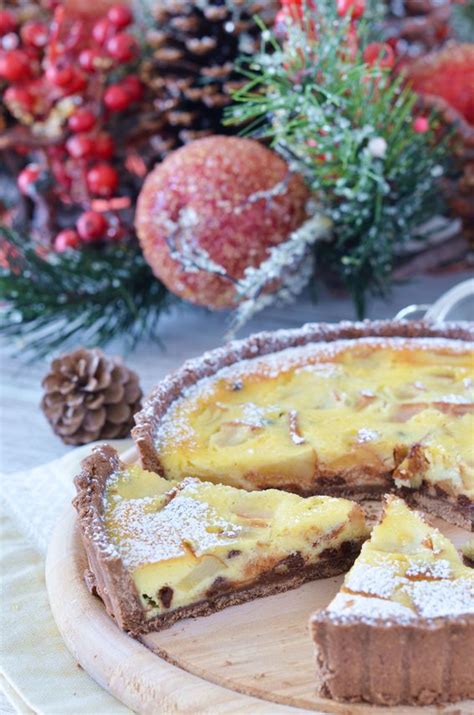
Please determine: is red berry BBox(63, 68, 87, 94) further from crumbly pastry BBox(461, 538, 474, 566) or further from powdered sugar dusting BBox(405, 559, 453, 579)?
powdered sugar dusting BBox(405, 559, 453, 579)

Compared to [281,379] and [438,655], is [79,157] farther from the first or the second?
[438,655]

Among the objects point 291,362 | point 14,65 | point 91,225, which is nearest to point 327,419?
point 291,362

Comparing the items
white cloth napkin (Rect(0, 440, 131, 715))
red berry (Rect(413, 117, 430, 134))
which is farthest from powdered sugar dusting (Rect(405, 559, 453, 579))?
red berry (Rect(413, 117, 430, 134))

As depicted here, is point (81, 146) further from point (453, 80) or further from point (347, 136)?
point (453, 80)

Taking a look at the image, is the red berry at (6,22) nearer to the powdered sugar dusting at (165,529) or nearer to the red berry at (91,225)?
the red berry at (91,225)

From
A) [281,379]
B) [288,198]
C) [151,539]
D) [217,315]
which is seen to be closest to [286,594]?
[151,539]
